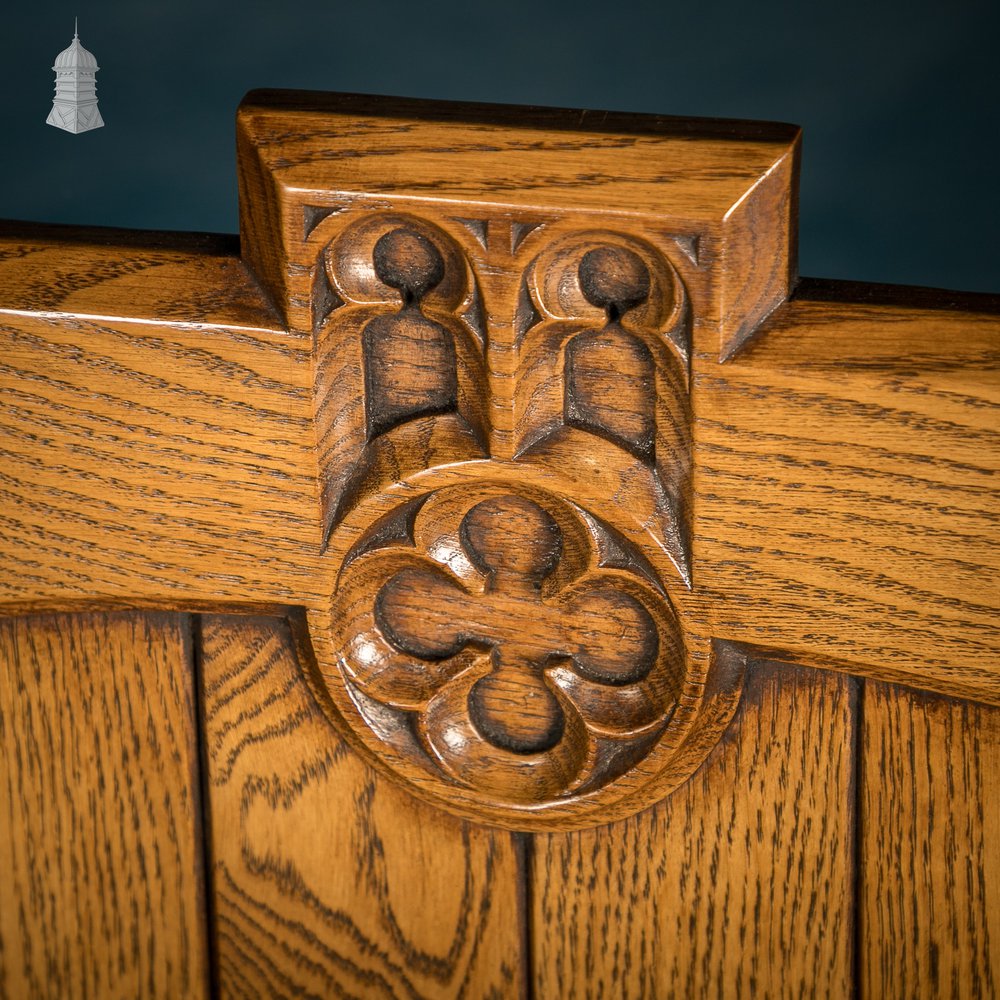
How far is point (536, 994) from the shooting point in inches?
28.9

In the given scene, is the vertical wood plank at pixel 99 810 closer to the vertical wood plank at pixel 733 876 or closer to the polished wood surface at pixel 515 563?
the polished wood surface at pixel 515 563

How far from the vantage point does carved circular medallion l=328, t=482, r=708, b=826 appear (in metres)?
0.64

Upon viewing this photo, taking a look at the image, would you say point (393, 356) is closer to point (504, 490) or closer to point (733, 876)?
point (504, 490)

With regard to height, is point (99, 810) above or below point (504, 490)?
below

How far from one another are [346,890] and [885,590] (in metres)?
0.31

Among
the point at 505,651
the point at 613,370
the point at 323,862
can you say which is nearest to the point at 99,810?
the point at 323,862

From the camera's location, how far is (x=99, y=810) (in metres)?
0.76

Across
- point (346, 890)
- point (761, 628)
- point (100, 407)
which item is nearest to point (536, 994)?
point (346, 890)

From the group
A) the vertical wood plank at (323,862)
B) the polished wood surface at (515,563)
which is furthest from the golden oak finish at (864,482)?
the vertical wood plank at (323,862)

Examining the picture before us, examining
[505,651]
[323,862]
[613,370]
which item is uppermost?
[613,370]

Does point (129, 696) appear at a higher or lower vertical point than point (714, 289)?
lower

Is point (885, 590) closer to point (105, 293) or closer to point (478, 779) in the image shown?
point (478, 779)

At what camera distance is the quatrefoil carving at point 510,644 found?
2.10 feet

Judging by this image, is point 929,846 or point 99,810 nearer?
point 929,846
